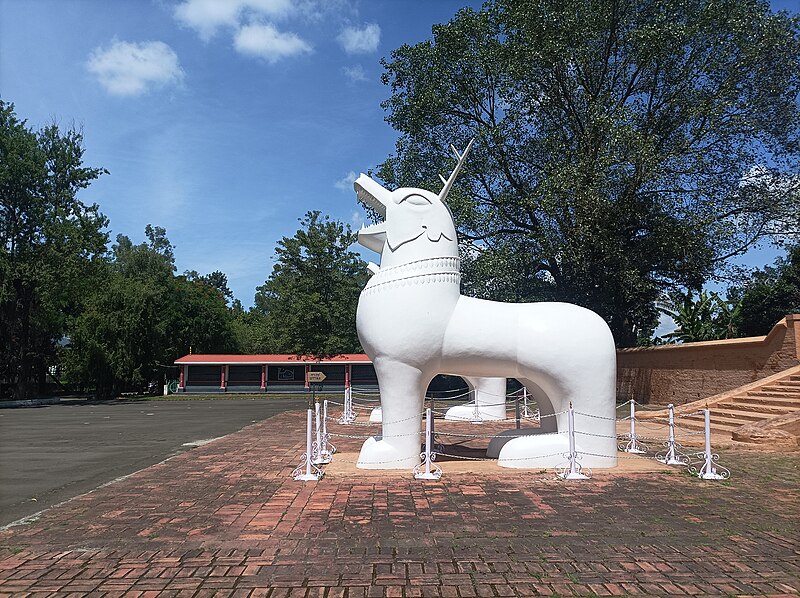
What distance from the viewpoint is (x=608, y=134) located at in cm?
1666

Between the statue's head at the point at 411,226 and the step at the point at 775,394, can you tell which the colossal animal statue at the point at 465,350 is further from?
the step at the point at 775,394

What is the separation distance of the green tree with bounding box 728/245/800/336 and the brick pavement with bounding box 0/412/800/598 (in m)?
24.7

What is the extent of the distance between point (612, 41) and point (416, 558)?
19.1 m

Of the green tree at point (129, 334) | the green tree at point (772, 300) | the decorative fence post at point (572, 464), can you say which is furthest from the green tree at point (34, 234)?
the green tree at point (772, 300)

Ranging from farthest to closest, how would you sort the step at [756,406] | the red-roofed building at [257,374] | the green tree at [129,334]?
1. the red-roofed building at [257,374]
2. the green tree at [129,334]
3. the step at [756,406]

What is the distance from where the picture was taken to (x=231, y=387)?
33031 millimetres

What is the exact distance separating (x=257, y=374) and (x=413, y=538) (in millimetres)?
29982

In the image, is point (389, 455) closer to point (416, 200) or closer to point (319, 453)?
point (319, 453)

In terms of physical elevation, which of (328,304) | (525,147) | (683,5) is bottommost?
(328,304)

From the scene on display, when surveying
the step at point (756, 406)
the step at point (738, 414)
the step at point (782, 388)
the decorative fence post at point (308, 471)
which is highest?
the step at point (782, 388)

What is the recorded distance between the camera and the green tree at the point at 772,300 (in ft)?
90.7

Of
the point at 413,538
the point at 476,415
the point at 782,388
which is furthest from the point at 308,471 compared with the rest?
the point at 782,388

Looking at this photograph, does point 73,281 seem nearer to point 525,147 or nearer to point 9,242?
point 9,242

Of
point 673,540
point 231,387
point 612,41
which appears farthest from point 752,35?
point 231,387
